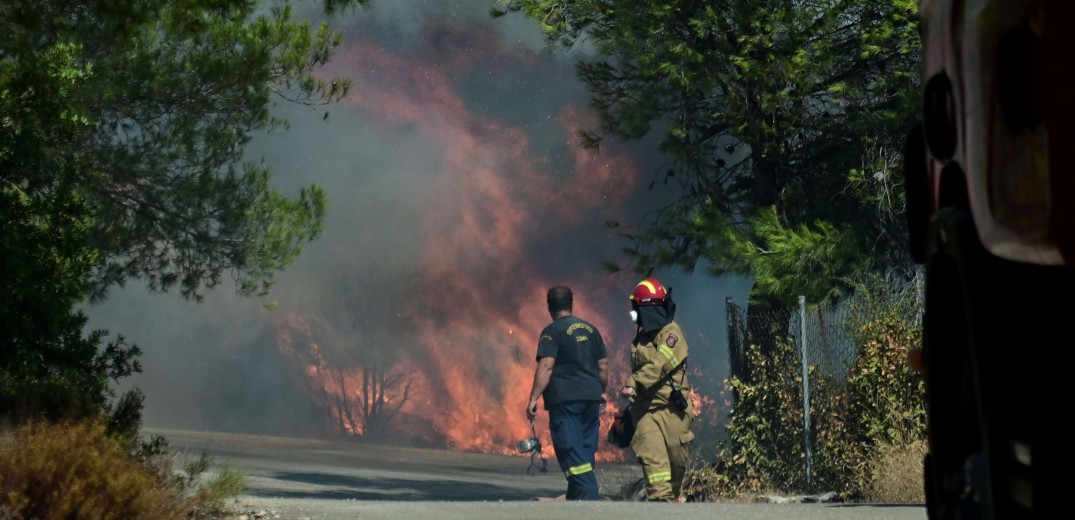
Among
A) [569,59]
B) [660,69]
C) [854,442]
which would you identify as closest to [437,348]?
[569,59]

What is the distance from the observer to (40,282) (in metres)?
9.11

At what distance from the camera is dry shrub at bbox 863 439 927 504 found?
12.1 metres

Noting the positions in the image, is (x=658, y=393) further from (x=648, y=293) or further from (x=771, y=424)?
(x=771, y=424)

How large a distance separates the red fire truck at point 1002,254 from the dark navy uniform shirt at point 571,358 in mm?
10037

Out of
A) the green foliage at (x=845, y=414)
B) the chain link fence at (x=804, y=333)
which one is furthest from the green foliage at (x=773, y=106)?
the green foliage at (x=845, y=414)

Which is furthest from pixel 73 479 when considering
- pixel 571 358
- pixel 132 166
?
pixel 132 166

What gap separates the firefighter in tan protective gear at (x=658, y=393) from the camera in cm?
1341

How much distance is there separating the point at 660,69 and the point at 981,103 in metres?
14.6

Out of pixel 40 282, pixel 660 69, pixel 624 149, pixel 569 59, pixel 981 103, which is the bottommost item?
pixel 981 103

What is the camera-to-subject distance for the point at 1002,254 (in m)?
2.62

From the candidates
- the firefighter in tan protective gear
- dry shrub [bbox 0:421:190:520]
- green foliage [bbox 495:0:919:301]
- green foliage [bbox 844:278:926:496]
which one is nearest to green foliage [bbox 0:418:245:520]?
dry shrub [bbox 0:421:190:520]

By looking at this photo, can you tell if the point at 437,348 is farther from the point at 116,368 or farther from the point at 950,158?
the point at 950,158

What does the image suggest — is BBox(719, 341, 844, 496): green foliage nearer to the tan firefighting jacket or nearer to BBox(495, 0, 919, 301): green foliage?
BBox(495, 0, 919, 301): green foliage

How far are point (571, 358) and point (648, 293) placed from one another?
845 millimetres
